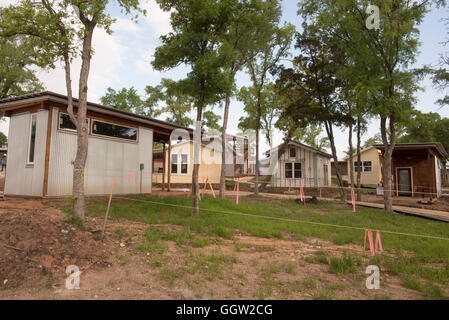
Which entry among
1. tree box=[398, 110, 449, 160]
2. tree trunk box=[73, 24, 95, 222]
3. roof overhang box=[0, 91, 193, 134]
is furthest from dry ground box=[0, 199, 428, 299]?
tree box=[398, 110, 449, 160]

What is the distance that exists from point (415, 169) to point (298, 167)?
28.8 feet

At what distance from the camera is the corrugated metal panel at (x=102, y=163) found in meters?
9.54

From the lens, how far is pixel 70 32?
6.17m

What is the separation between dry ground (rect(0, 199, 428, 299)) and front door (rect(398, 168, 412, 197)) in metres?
17.7

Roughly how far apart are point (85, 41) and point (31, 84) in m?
22.2

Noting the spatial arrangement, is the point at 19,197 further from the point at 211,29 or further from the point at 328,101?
the point at 328,101

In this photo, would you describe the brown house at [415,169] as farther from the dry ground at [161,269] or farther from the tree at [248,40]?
the dry ground at [161,269]

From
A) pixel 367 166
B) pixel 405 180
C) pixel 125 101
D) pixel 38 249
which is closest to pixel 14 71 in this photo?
pixel 125 101

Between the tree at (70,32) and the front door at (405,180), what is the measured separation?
2147cm

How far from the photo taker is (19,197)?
948cm

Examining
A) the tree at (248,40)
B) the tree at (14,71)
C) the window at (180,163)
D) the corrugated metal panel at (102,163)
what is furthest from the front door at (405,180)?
the tree at (14,71)

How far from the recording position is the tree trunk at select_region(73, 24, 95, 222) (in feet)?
18.4

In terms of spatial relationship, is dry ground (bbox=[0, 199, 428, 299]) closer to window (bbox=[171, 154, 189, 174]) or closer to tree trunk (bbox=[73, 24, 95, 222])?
tree trunk (bbox=[73, 24, 95, 222])
